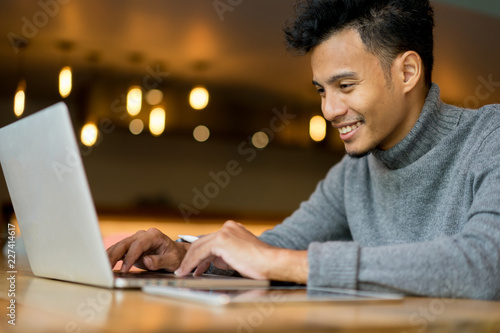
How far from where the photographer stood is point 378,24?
1.44 metres

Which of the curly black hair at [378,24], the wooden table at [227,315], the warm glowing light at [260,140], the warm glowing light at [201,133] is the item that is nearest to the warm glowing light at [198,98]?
the warm glowing light at [201,133]

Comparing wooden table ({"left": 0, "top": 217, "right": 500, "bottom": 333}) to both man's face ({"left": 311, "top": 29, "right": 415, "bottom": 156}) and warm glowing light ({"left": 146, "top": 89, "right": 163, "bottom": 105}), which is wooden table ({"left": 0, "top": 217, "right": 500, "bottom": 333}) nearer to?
man's face ({"left": 311, "top": 29, "right": 415, "bottom": 156})

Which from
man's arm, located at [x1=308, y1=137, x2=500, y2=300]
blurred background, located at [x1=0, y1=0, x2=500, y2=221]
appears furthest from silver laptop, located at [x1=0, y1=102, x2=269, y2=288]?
blurred background, located at [x1=0, y1=0, x2=500, y2=221]

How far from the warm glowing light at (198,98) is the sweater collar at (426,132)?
367cm

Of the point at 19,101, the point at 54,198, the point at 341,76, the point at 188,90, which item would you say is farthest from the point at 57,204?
the point at 188,90

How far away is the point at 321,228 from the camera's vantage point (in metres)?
1.70

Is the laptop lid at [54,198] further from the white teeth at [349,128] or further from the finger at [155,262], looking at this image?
the white teeth at [349,128]

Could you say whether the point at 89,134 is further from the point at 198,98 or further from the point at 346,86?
the point at 346,86

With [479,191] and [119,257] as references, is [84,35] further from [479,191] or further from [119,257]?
[479,191]

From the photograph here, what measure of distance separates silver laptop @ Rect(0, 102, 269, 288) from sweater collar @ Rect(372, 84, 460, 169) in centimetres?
62

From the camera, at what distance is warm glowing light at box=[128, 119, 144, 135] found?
4734mm

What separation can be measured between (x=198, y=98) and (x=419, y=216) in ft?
12.4

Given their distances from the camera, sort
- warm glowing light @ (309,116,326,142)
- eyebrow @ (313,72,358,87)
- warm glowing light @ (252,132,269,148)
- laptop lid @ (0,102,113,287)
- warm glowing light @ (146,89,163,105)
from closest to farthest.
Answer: laptop lid @ (0,102,113,287)
eyebrow @ (313,72,358,87)
warm glowing light @ (146,89,163,105)
warm glowing light @ (252,132,269,148)
warm glowing light @ (309,116,326,142)

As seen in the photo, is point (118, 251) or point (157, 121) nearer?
point (118, 251)
